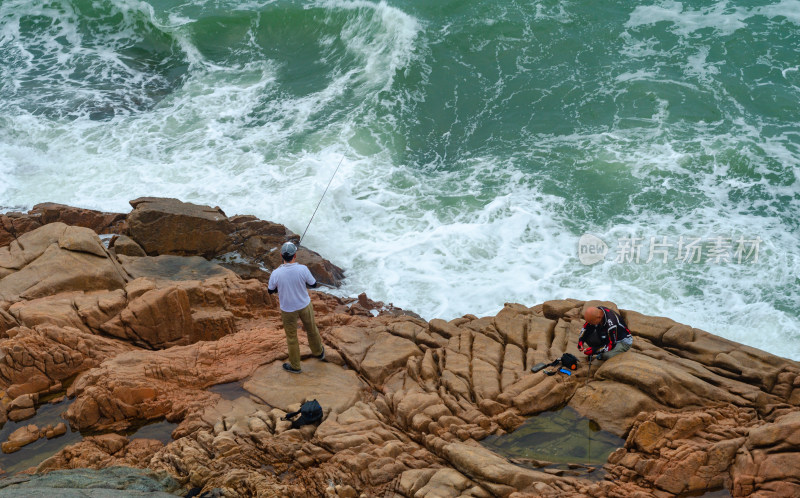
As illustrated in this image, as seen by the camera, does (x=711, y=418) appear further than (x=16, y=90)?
No

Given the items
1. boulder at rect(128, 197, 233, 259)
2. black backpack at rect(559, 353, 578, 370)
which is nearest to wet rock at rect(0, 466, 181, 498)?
black backpack at rect(559, 353, 578, 370)

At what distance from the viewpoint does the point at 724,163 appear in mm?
14125

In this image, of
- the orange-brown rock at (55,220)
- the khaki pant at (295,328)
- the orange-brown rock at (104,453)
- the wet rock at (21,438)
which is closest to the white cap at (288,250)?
the khaki pant at (295,328)

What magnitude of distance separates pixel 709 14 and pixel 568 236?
424 inches

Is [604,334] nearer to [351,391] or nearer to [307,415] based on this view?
[351,391]

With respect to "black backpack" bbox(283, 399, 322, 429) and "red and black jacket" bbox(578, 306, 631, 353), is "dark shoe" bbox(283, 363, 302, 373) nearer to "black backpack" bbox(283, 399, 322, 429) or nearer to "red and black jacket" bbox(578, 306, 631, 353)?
"black backpack" bbox(283, 399, 322, 429)

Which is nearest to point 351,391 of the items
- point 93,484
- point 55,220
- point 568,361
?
point 568,361

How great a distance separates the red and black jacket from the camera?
6.95 meters

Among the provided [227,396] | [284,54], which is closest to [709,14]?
[284,54]

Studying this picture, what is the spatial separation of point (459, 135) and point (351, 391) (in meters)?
10.3

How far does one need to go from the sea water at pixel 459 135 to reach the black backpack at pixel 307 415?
200 inches

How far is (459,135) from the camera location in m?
16.0

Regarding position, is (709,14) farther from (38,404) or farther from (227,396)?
(38,404)

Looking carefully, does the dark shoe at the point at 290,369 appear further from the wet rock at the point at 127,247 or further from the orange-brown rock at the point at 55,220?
the orange-brown rock at the point at 55,220
